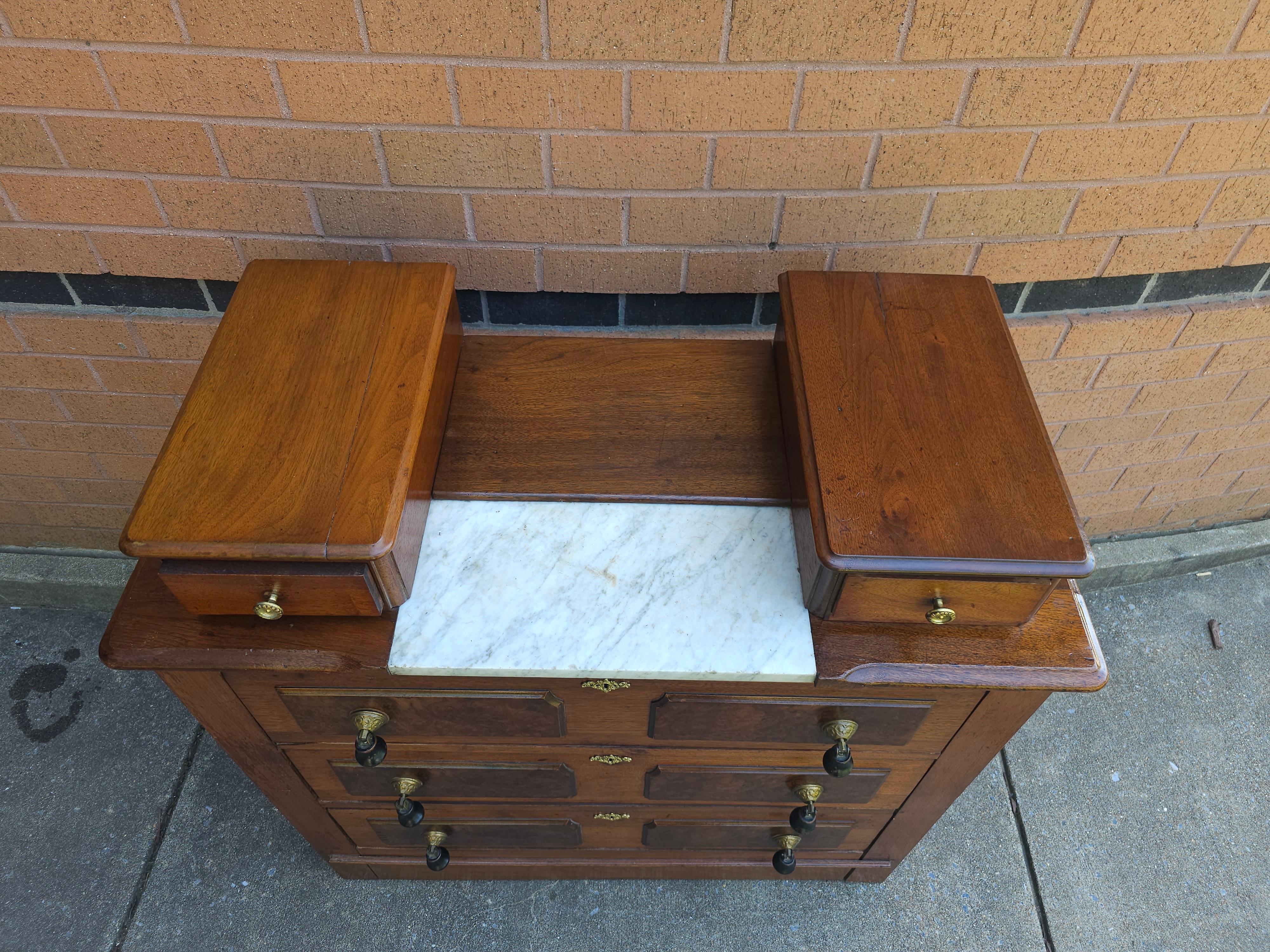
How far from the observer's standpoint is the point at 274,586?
1120 millimetres

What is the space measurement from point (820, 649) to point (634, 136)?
979 mm

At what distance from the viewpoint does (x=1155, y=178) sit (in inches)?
62.3

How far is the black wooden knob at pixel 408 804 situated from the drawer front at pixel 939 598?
88 centimetres

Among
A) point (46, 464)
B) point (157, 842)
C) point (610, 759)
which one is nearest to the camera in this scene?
point (610, 759)

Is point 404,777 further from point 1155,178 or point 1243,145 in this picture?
point 1243,145

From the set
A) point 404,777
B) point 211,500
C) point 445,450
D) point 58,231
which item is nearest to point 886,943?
point 404,777

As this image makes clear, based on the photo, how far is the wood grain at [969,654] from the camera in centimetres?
117

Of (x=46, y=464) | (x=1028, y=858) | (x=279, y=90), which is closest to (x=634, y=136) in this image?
(x=279, y=90)

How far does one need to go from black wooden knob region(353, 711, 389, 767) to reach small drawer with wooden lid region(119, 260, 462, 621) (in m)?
0.23

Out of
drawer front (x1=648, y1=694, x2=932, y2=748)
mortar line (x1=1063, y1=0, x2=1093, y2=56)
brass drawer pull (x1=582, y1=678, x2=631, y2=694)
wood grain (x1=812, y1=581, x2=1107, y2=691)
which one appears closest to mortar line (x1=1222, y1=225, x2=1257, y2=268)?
mortar line (x1=1063, y1=0, x2=1093, y2=56)

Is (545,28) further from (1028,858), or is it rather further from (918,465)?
(1028,858)

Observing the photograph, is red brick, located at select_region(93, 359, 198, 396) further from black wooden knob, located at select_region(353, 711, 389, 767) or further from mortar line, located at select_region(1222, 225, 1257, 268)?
mortar line, located at select_region(1222, 225, 1257, 268)

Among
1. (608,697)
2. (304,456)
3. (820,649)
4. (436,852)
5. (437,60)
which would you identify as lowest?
(436,852)

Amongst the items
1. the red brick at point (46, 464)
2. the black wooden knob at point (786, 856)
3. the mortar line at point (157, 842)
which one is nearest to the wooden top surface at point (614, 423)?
the black wooden knob at point (786, 856)
